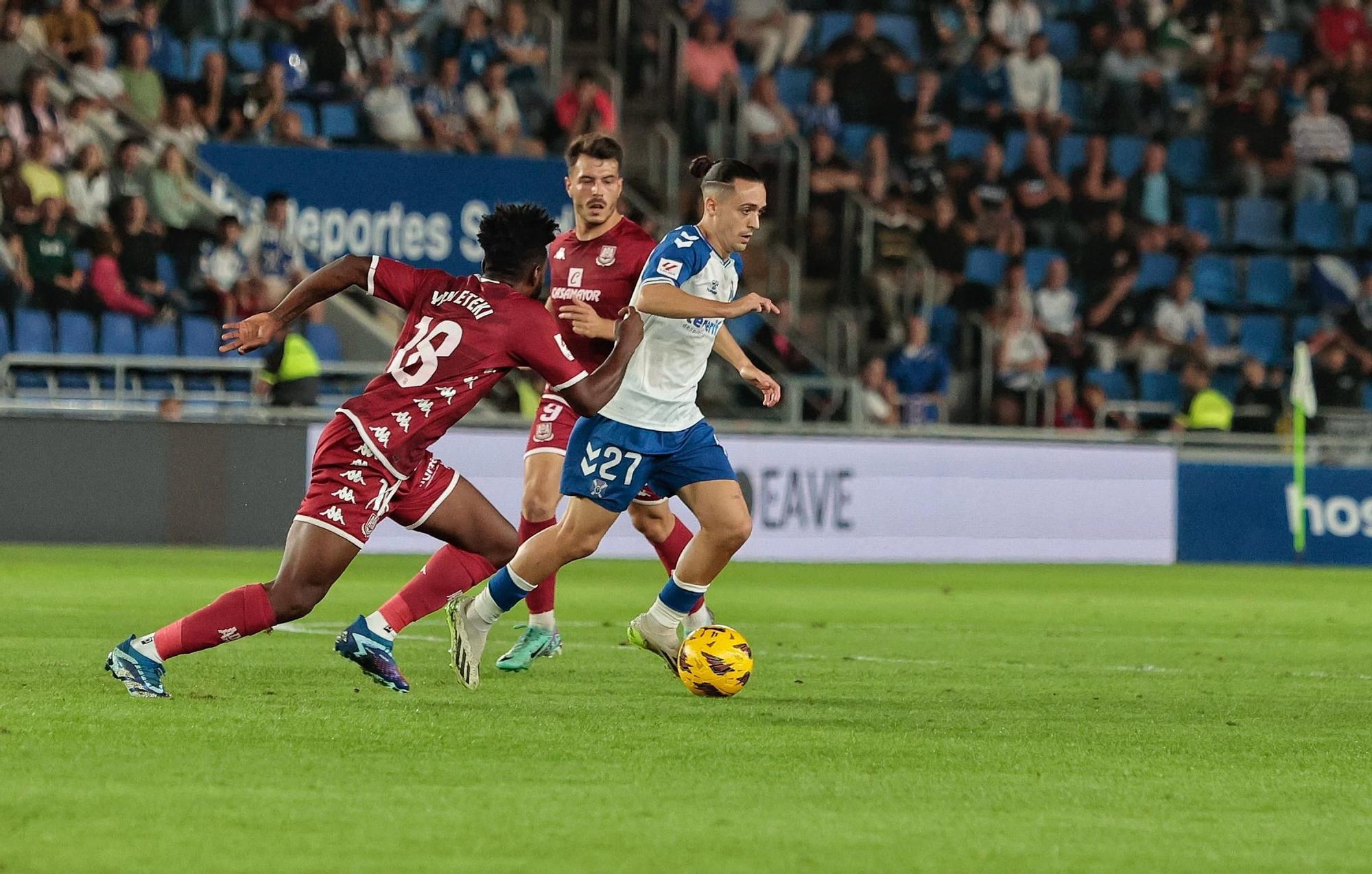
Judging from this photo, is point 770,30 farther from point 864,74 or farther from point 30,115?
point 30,115

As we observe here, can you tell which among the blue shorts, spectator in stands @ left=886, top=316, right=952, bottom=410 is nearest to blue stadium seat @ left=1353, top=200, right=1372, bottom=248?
spectator in stands @ left=886, top=316, right=952, bottom=410

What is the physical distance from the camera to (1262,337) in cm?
2475

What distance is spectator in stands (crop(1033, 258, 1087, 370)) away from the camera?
2298 cm

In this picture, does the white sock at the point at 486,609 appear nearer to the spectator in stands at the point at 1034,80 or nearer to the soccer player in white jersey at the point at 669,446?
the soccer player in white jersey at the point at 669,446

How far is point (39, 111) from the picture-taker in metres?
19.4

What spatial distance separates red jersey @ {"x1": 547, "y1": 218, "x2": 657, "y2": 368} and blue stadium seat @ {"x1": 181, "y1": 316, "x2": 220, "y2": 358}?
9.95m

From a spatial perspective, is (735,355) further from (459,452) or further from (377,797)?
(459,452)

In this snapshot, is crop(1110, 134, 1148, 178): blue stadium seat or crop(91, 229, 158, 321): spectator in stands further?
crop(1110, 134, 1148, 178): blue stadium seat

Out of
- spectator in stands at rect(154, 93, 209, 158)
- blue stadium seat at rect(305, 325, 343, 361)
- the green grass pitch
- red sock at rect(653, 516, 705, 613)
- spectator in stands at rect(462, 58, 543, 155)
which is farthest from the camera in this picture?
spectator in stands at rect(462, 58, 543, 155)

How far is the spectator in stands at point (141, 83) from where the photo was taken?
20625 millimetres

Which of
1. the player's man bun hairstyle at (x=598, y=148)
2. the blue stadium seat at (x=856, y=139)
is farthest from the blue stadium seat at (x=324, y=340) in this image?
the player's man bun hairstyle at (x=598, y=148)

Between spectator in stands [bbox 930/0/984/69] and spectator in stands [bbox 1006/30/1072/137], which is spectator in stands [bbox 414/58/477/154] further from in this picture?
spectator in stands [bbox 1006/30/1072/137]

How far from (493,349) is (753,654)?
118 inches

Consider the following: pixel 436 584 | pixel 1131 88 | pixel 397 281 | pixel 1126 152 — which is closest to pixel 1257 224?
pixel 1126 152
